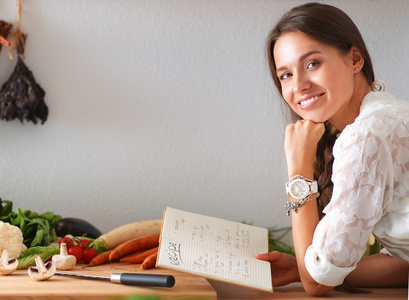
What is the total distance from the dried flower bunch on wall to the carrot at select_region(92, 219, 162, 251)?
1.71 feet

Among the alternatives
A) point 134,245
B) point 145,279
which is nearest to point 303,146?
point 145,279

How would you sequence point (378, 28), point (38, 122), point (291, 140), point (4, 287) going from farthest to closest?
1. point (378, 28)
2. point (38, 122)
3. point (291, 140)
4. point (4, 287)

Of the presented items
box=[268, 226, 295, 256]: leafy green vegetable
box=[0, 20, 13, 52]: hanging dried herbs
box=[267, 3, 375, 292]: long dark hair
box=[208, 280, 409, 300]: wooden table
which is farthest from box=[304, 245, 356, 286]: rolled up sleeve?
box=[0, 20, 13, 52]: hanging dried herbs

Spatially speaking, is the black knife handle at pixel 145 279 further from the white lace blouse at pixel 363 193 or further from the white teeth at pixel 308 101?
the white teeth at pixel 308 101

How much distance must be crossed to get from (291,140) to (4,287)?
2.34ft

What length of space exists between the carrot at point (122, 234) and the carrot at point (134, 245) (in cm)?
9

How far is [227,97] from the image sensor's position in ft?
6.04

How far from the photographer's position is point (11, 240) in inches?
50.0

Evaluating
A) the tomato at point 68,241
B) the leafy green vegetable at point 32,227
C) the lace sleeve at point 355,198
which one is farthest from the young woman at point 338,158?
the leafy green vegetable at point 32,227

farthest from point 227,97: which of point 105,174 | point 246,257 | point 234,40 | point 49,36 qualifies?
point 246,257

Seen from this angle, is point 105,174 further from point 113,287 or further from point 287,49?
point 287,49

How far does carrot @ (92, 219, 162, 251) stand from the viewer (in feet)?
4.76

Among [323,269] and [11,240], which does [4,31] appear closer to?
[11,240]

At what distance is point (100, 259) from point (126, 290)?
0.34 metres
